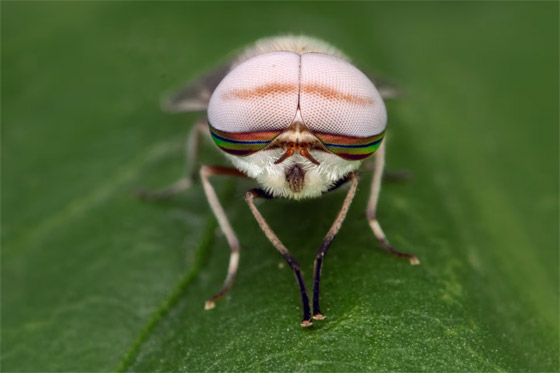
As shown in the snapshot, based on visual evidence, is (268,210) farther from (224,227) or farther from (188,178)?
(188,178)

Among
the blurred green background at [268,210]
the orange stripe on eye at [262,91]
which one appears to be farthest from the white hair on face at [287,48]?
the orange stripe on eye at [262,91]

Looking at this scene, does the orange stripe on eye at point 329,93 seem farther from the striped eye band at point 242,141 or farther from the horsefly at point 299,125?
the striped eye band at point 242,141

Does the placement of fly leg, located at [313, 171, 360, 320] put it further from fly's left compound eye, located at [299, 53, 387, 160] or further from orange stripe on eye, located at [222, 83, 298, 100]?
→ orange stripe on eye, located at [222, 83, 298, 100]

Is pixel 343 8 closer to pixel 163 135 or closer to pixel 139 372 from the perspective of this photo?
pixel 163 135

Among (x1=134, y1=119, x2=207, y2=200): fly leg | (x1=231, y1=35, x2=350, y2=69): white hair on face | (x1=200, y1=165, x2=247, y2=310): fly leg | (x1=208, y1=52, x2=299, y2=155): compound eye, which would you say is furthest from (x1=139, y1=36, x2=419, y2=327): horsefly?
(x1=134, y1=119, x2=207, y2=200): fly leg

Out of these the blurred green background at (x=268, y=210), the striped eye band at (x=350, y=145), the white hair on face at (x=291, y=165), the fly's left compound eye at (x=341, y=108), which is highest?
the fly's left compound eye at (x=341, y=108)
